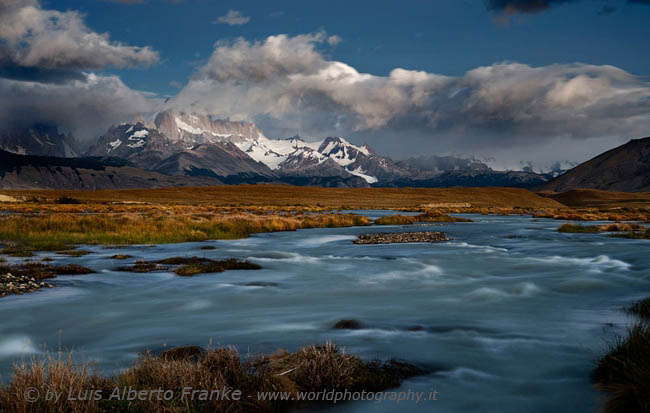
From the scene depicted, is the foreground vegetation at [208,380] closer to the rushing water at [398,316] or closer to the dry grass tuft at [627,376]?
the rushing water at [398,316]

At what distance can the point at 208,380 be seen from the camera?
6203 mm

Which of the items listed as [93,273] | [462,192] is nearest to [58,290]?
[93,273]

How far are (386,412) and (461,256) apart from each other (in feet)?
71.8

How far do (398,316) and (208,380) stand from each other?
301 inches

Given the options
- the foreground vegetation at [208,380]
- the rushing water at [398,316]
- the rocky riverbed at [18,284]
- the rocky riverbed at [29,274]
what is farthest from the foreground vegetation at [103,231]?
the foreground vegetation at [208,380]

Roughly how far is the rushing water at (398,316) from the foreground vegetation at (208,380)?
0.60 m

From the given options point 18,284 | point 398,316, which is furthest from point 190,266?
point 398,316

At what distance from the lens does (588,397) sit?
701 cm

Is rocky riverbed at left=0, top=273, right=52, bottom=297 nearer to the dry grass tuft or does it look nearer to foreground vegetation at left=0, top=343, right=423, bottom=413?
foreground vegetation at left=0, top=343, right=423, bottom=413

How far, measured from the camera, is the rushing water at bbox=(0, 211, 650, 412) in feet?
26.7

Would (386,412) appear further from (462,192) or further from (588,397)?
(462,192)

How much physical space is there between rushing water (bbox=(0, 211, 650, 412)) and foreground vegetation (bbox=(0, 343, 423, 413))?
1.98ft

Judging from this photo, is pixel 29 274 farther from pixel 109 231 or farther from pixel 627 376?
pixel 627 376

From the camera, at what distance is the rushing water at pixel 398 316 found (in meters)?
8.14
